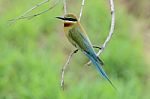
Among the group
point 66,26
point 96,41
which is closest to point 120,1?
point 96,41

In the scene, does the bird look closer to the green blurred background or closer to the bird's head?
the bird's head

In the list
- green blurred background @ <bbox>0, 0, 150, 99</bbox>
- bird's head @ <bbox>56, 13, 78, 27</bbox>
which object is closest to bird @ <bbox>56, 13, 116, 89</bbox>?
bird's head @ <bbox>56, 13, 78, 27</bbox>

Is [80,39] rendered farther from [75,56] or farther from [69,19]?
[75,56]

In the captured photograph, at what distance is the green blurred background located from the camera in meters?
4.28

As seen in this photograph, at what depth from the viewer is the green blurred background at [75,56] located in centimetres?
428

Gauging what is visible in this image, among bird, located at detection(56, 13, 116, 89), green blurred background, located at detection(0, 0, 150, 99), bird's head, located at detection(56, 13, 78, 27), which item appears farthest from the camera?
green blurred background, located at detection(0, 0, 150, 99)

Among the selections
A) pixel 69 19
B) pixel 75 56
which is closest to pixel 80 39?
pixel 69 19

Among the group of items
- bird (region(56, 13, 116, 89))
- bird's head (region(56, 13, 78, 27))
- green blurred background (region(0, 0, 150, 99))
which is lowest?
green blurred background (region(0, 0, 150, 99))

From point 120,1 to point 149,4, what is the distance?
1.20ft

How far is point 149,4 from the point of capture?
651cm

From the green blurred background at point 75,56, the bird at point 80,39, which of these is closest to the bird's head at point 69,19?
the bird at point 80,39

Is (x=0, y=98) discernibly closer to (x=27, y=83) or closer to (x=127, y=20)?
(x=27, y=83)

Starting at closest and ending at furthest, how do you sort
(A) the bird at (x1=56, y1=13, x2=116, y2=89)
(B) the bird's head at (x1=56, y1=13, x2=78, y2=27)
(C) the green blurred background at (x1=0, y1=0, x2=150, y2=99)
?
(B) the bird's head at (x1=56, y1=13, x2=78, y2=27)
(A) the bird at (x1=56, y1=13, x2=116, y2=89)
(C) the green blurred background at (x1=0, y1=0, x2=150, y2=99)

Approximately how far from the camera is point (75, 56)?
533 centimetres
